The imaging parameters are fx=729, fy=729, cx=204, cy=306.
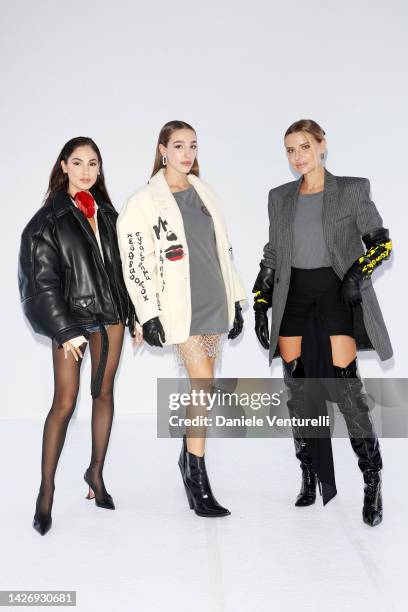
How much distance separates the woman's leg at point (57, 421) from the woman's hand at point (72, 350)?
0.09ft

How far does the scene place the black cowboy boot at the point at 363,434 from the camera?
3221 mm

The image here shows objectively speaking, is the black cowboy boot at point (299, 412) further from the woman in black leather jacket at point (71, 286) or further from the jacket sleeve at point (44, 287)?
the jacket sleeve at point (44, 287)

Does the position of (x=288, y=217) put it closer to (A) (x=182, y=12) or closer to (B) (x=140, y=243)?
(B) (x=140, y=243)

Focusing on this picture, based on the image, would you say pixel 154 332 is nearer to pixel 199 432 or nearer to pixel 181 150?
pixel 199 432

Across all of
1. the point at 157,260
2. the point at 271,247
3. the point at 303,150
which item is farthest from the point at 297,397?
the point at 303,150

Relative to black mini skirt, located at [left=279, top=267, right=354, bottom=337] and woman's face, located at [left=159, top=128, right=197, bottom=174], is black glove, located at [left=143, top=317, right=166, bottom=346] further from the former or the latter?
woman's face, located at [left=159, top=128, right=197, bottom=174]

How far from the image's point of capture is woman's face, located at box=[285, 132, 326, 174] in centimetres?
330

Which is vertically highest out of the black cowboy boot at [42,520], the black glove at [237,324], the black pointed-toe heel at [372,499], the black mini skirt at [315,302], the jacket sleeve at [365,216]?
the jacket sleeve at [365,216]

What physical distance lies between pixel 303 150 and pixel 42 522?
202cm

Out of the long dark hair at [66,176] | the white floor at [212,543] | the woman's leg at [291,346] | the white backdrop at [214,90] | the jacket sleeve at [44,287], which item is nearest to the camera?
the white floor at [212,543]

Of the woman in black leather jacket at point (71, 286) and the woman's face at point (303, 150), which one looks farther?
the woman's face at point (303, 150)

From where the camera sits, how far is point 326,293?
130 inches

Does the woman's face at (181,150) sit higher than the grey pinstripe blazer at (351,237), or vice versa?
the woman's face at (181,150)

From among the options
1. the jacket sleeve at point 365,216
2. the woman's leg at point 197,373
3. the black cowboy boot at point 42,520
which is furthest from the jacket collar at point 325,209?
the black cowboy boot at point 42,520
